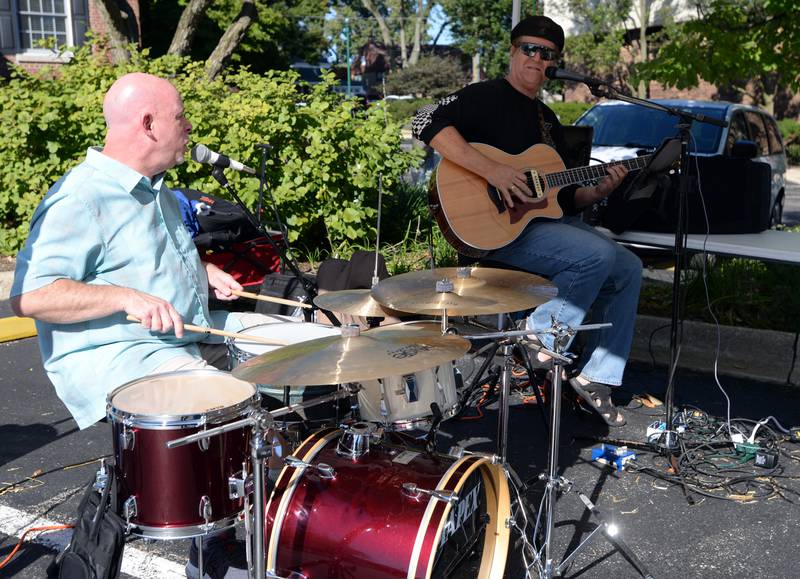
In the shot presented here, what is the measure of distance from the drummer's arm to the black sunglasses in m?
2.57

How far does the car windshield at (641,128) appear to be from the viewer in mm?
8375

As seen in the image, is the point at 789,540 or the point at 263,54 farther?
the point at 263,54

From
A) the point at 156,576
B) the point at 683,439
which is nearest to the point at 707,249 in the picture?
the point at 683,439

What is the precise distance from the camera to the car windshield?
8.38 metres

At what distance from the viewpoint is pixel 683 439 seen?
159 inches

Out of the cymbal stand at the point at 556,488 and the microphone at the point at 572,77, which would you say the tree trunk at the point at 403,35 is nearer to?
the microphone at the point at 572,77

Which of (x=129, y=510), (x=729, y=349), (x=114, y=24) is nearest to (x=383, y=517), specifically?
(x=129, y=510)

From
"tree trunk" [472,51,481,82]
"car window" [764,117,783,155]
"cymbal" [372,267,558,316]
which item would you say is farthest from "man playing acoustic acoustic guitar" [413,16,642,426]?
"tree trunk" [472,51,481,82]

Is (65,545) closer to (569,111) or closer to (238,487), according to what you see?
(238,487)

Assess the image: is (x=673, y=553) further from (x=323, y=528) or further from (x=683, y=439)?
(x=323, y=528)

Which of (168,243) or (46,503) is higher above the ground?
(168,243)

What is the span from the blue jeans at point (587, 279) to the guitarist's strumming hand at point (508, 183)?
0.20 meters

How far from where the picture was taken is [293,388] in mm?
2830

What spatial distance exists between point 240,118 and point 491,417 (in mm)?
3814
